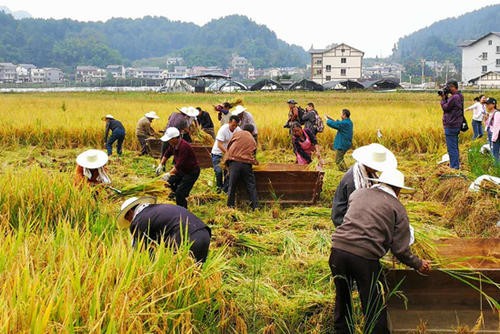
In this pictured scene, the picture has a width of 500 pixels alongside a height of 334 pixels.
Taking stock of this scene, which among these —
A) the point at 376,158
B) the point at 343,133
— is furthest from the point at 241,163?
the point at 376,158

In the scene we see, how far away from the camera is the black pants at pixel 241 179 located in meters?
8.39

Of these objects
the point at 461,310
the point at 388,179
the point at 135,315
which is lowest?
the point at 461,310

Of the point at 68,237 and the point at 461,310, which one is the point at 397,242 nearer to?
the point at 461,310

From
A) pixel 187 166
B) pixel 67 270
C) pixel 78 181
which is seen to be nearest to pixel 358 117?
pixel 187 166

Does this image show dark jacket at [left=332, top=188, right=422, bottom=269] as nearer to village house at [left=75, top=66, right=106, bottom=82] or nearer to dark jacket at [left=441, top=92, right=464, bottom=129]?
dark jacket at [left=441, top=92, right=464, bottom=129]

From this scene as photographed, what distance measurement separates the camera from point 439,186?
9.23 metres

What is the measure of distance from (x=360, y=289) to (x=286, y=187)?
15.2 feet

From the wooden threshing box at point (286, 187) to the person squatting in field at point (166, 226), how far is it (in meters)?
3.84

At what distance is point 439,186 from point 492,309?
4.92 m

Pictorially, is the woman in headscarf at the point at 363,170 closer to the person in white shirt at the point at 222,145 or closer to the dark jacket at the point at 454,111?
the person in white shirt at the point at 222,145

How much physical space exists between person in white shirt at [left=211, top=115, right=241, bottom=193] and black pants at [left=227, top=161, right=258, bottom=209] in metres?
0.69

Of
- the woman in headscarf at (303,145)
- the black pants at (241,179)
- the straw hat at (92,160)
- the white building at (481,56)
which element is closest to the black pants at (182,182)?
the black pants at (241,179)

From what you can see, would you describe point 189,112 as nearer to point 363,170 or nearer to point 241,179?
point 241,179

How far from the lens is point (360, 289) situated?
14.1 feet
